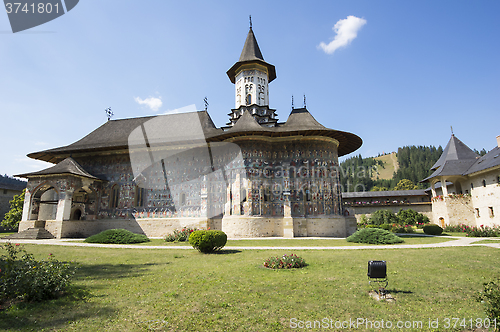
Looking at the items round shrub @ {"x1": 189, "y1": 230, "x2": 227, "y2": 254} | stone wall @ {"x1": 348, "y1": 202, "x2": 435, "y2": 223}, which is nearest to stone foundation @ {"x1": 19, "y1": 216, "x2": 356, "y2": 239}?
round shrub @ {"x1": 189, "y1": 230, "x2": 227, "y2": 254}

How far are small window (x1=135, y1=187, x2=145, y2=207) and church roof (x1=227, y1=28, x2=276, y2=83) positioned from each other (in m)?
14.9

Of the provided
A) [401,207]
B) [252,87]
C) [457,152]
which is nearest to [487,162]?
[457,152]

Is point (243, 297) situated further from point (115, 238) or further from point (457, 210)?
point (457, 210)

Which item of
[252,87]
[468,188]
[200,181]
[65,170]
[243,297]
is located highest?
[252,87]

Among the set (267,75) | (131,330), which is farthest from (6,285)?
(267,75)

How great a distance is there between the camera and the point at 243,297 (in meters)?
5.31

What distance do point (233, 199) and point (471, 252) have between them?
1374 cm

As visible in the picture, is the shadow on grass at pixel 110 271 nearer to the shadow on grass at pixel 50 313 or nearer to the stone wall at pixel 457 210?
the shadow on grass at pixel 50 313

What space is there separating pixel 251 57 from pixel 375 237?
2028cm

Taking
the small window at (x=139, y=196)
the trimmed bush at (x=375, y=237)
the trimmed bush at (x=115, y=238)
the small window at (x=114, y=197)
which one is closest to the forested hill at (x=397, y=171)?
the trimmed bush at (x=375, y=237)

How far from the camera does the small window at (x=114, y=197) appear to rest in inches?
913

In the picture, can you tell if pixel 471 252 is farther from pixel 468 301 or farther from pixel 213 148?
pixel 213 148

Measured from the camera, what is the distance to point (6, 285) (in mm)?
4609

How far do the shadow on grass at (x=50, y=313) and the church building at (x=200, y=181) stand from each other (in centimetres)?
1447
